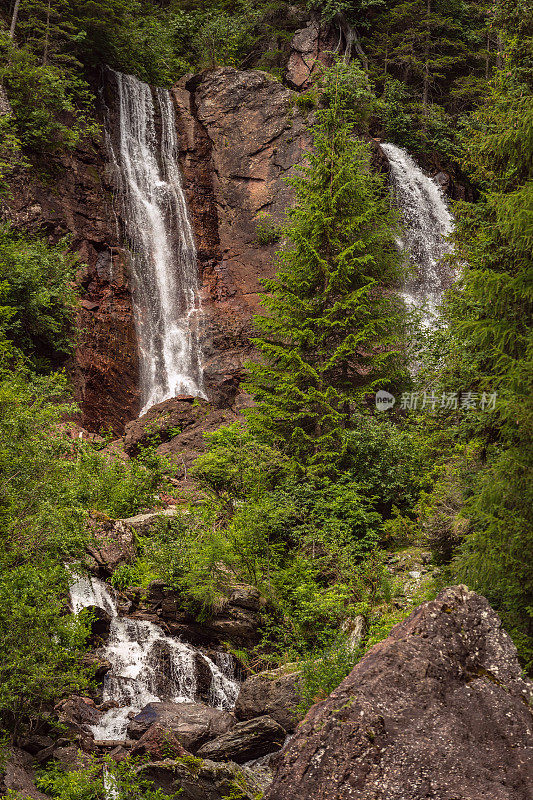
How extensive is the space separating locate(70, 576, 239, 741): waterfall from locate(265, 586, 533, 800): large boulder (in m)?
5.28

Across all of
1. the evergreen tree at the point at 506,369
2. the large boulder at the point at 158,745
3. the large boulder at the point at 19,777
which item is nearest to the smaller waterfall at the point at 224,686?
the large boulder at the point at 158,745

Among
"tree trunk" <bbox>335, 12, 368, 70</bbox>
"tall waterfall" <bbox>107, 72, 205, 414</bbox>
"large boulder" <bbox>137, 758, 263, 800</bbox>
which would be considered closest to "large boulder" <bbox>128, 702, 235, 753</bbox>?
"large boulder" <bbox>137, 758, 263, 800</bbox>

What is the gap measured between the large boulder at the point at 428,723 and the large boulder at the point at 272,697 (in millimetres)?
3549

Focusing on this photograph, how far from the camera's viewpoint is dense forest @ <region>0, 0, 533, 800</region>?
8.19 metres

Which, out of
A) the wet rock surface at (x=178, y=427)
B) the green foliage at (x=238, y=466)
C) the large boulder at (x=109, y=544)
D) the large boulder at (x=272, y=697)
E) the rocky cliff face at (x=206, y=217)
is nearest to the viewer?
the large boulder at (x=272, y=697)

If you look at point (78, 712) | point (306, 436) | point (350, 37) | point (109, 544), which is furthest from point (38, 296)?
point (350, 37)

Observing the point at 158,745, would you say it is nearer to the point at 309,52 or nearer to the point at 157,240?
the point at 157,240

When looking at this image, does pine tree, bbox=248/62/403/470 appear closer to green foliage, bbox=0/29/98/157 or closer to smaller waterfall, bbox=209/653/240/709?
smaller waterfall, bbox=209/653/240/709

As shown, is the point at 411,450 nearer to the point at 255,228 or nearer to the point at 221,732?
the point at 221,732

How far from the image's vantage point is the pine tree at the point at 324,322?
48.3ft

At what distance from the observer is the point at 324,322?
1472 cm

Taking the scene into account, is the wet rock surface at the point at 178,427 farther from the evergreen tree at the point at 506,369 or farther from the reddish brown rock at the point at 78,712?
the evergreen tree at the point at 506,369

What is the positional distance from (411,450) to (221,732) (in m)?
7.31

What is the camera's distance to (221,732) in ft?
31.8
